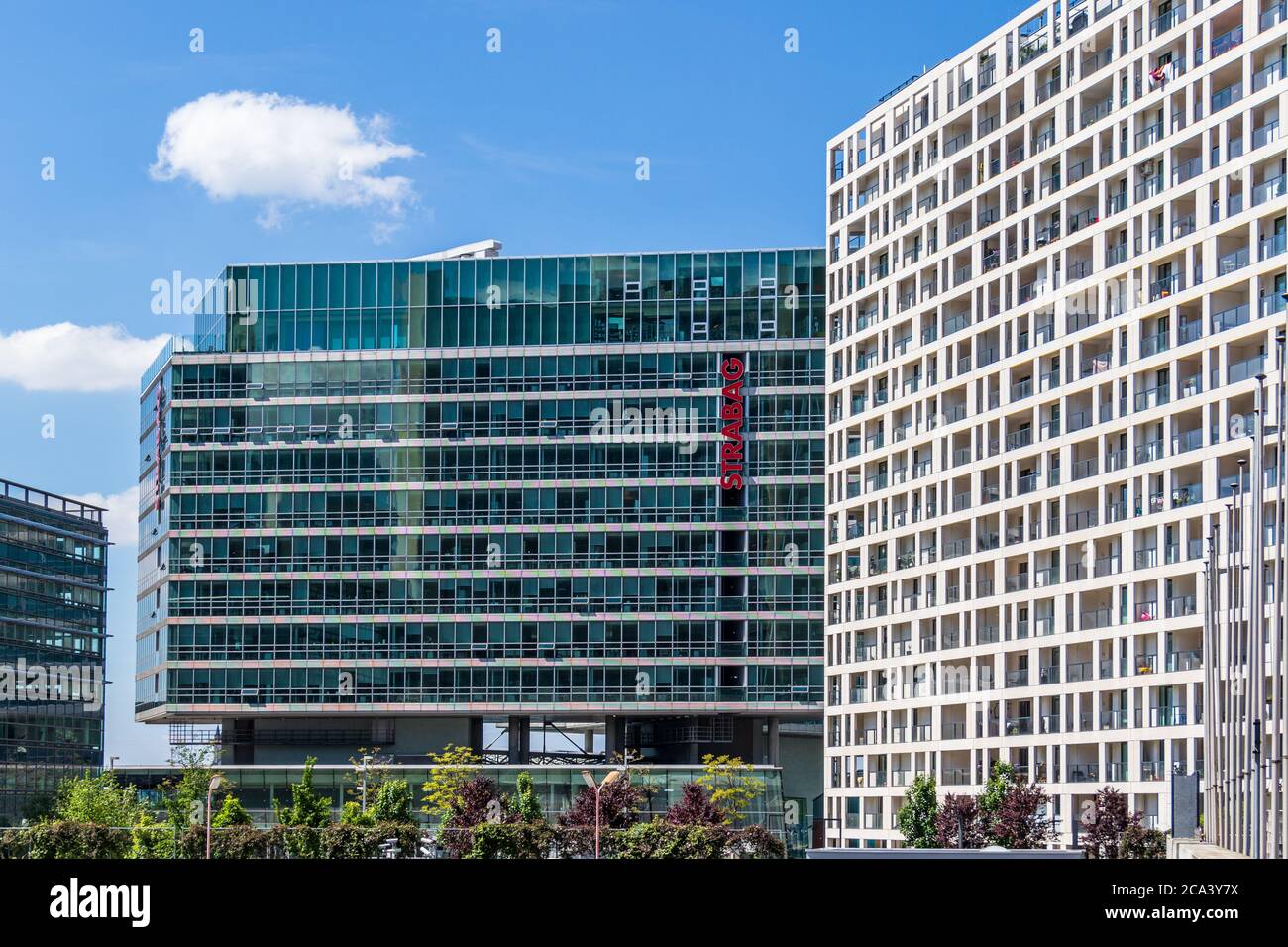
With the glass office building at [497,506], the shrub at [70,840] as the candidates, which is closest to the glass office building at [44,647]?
the glass office building at [497,506]

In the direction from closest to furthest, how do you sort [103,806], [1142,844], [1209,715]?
[1209,715] < [1142,844] < [103,806]

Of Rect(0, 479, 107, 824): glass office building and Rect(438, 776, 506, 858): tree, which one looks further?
Rect(0, 479, 107, 824): glass office building

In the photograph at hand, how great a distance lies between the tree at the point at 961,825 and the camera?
98062mm

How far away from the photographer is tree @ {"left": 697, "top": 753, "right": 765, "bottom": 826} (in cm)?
11812

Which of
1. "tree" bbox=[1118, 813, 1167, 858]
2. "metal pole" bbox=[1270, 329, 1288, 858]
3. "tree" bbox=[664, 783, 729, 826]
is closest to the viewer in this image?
"metal pole" bbox=[1270, 329, 1288, 858]

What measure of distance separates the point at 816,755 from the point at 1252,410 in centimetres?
6138

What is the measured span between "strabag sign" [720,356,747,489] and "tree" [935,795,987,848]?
3943 cm

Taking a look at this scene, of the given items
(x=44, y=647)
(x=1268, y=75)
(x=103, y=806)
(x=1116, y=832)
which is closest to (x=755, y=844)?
(x=1116, y=832)

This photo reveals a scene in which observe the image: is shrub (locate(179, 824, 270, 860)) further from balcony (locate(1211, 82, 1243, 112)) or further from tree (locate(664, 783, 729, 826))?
balcony (locate(1211, 82, 1243, 112))

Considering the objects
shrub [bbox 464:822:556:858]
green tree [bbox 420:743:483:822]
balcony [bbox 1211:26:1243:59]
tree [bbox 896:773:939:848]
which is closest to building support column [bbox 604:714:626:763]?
green tree [bbox 420:743:483:822]

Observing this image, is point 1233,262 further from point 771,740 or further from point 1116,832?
point 771,740

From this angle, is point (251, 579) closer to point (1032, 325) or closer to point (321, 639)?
point (321, 639)

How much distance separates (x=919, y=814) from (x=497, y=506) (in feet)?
142

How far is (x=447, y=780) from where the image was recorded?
125 metres
